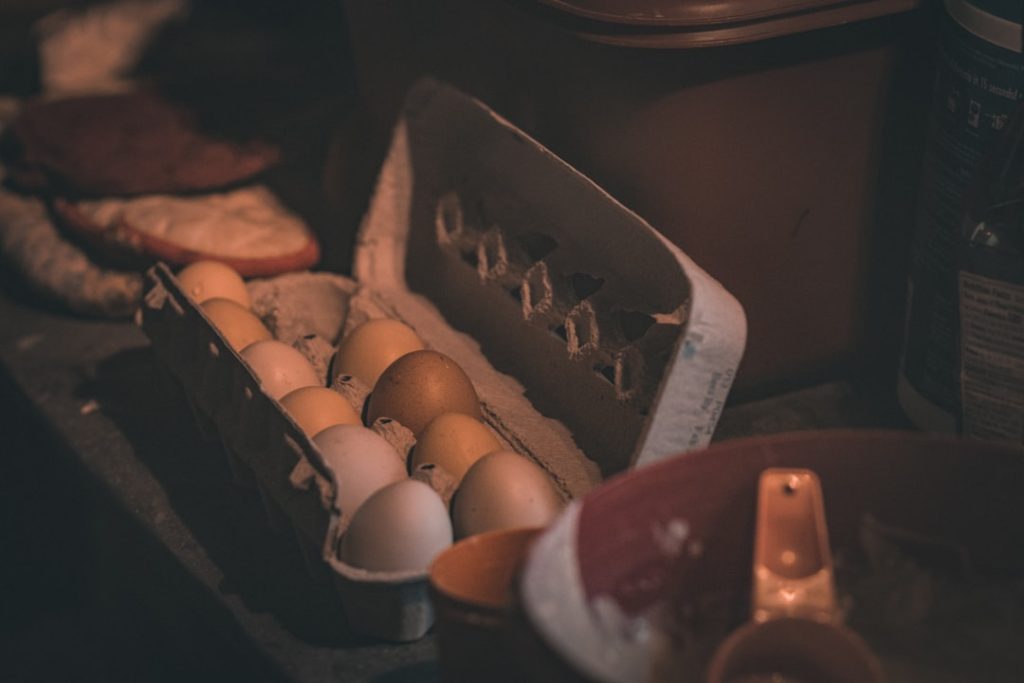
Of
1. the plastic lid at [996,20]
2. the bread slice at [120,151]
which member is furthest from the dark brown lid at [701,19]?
the bread slice at [120,151]

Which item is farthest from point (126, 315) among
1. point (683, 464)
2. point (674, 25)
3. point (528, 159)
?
point (683, 464)

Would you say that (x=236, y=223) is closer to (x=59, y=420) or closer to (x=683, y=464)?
(x=59, y=420)

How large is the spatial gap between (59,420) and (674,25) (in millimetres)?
828

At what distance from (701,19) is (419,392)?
0.40 metres

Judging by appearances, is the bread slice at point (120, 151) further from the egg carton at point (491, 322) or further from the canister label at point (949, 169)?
the canister label at point (949, 169)

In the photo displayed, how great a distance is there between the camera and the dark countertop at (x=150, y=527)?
1.01 metres

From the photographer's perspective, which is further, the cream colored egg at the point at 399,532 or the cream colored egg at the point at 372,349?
the cream colored egg at the point at 372,349

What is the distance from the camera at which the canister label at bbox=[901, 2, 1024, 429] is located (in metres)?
0.95

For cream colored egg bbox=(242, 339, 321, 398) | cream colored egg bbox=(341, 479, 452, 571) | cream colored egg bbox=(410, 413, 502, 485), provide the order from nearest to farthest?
cream colored egg bbox=(341, 479, 452, 571)
cream colored egg bbox=(410, 413, 502, 485)
cream colored egg bbox=(242, 339, 321, 398)

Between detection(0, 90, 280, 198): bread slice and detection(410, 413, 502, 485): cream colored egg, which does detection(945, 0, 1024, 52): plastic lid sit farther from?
detection(0, 90, 280, 198): bread slice

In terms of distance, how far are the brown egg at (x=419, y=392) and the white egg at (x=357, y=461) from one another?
0.07 meters

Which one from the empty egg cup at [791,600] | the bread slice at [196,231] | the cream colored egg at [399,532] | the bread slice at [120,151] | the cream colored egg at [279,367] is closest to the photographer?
the empty egg cup at [791,600]

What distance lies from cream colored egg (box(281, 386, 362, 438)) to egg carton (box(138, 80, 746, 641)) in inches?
1.3

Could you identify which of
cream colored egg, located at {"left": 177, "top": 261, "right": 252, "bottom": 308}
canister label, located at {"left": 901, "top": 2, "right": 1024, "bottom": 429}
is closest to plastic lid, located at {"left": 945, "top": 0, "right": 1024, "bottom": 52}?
canister label, located at {"left": 901, "top": 2, "right": 1024, "bottom": 429}
